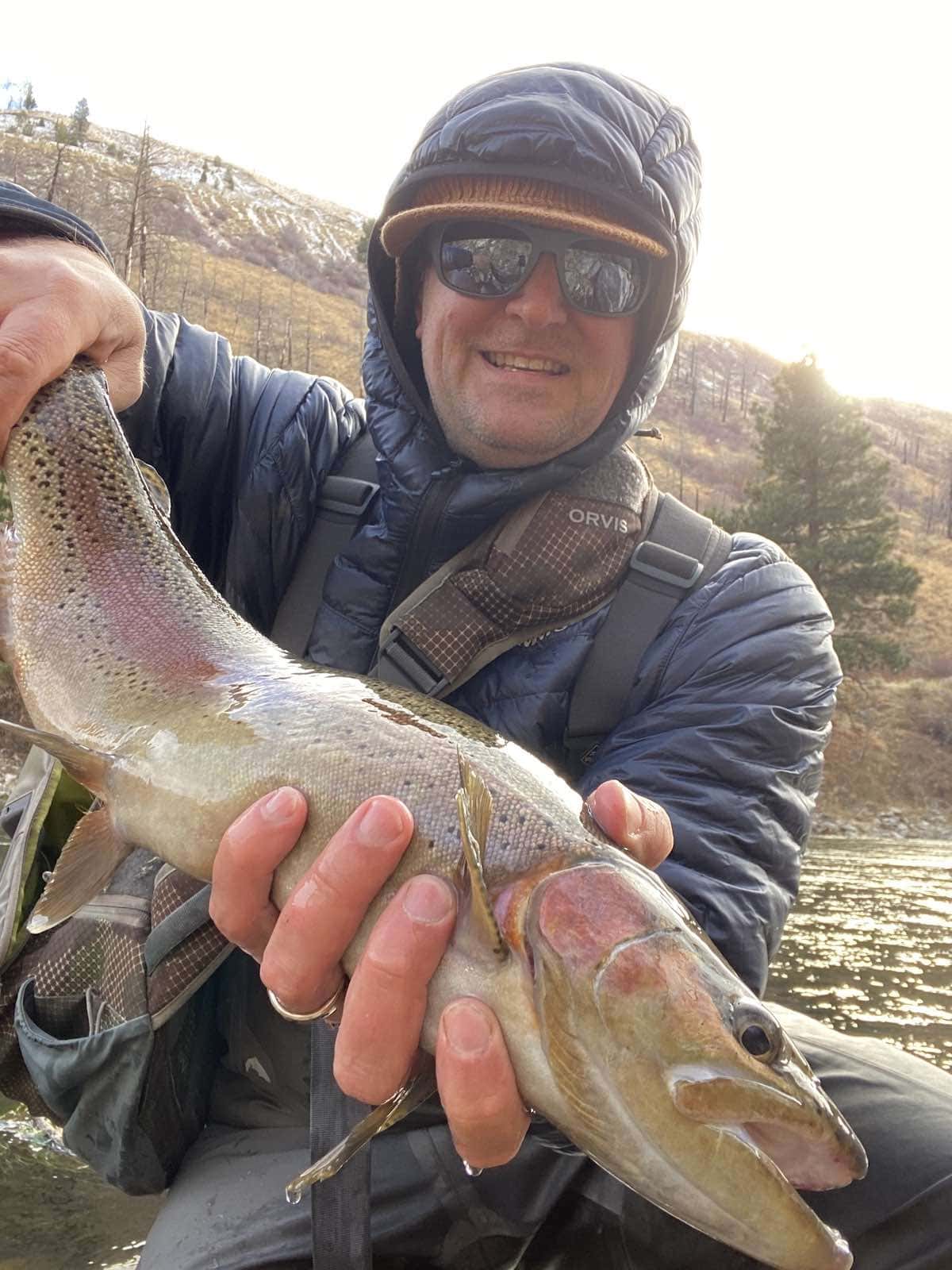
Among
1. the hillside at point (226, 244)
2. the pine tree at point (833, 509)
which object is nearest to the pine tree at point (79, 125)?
the hillside at point (226, 244)

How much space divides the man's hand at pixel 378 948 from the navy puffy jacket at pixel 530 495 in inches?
35.0

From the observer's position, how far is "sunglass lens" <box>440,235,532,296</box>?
3.21m

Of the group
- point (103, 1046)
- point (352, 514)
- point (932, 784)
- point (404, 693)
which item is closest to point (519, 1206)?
point (103, 1046)

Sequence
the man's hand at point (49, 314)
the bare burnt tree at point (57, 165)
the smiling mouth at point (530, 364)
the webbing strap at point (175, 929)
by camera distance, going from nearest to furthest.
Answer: the man's hand at point (49, 314) < the webbing strap at point (175, 929) < the smiling mouth at point (530, 364) < the bare burnt tree at point (57, 165)

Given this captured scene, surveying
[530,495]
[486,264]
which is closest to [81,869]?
[530,495]

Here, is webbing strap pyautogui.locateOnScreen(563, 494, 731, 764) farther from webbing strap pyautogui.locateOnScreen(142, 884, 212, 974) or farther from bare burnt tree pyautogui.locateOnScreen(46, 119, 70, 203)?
bare burnt tree pyautogui.locateOnScreen(46, 119, 70, 203)

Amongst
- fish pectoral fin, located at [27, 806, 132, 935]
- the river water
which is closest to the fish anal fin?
fish pectoral fin, located at [27, 806, 132, 935]

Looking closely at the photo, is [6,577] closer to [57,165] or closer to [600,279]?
[600,279]

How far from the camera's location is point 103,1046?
2.51 meters

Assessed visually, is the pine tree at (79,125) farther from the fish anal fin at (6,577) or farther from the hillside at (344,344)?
the fish anal fin at (6,577)

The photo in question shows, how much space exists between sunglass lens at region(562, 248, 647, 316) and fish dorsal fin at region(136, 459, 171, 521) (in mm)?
1471

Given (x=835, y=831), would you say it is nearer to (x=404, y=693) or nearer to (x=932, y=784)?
(x=932, y=784)

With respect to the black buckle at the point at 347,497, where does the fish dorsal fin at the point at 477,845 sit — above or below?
above

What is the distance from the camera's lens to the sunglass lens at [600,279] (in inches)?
127
